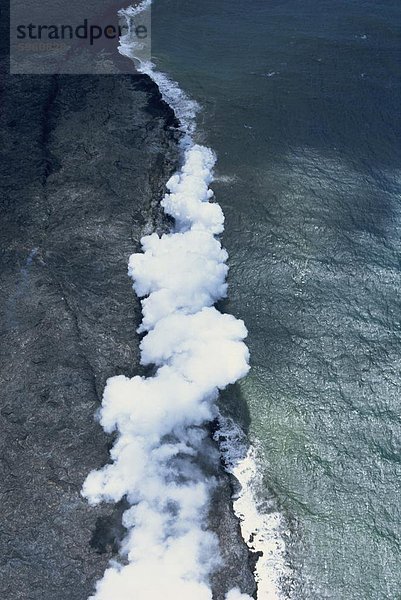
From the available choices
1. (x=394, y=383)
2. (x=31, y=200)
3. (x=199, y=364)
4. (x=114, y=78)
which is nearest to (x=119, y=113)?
(x=114, y=78)

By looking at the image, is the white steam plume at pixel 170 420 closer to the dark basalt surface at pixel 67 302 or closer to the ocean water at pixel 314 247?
the dark basalt surface at pixel 67 302

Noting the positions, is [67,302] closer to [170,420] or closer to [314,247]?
[170,420]

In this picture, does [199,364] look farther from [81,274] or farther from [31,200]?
[31,200]

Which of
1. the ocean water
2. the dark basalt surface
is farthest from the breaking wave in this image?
the ocean water

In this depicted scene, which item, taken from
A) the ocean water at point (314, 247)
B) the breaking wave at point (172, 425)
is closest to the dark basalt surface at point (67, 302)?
the breaking wave at point (172, 425)

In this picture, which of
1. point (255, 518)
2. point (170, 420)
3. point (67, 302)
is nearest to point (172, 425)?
point (170, 420)

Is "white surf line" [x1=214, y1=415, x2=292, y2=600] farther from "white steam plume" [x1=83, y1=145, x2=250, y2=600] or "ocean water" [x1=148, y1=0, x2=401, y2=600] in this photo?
"white steam plume" [x1=83, y1=145, x2=250, y2=600]
